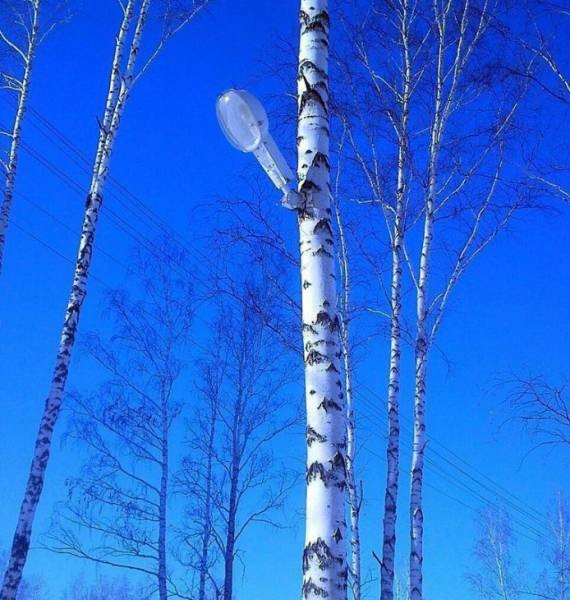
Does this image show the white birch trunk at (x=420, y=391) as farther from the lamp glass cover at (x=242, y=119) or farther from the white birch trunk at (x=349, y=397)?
the lamp glass cover at (x=242, y=119)

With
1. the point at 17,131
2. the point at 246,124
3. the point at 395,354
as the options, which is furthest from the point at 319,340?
the point at 17,131

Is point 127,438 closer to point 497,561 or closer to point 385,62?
point 385,62

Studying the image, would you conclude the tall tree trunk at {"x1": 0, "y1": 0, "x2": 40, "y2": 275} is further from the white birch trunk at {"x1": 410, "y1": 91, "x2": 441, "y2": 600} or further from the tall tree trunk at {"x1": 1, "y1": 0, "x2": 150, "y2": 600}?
the white birch trunk at {"x1": 410, "y1": 91, "x2": 441, "y2": 600}

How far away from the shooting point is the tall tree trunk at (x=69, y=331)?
762 cm

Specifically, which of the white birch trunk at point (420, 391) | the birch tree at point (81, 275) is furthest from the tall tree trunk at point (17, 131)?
the white birch trunk at point (420, 391)

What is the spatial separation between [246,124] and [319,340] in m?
1.21

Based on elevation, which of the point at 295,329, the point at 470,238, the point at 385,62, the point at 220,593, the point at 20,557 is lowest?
the point at 20,557

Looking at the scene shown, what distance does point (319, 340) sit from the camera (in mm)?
3939

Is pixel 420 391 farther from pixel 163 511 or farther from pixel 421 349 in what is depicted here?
pixel 163 511

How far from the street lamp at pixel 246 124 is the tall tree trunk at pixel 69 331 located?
Answer: 17.6ft

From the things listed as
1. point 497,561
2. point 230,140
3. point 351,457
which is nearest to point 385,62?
point 351,457

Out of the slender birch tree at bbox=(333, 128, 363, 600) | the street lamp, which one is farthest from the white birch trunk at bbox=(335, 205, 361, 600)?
the street lamp

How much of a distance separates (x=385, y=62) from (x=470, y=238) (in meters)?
2.78

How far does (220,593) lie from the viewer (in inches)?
482
